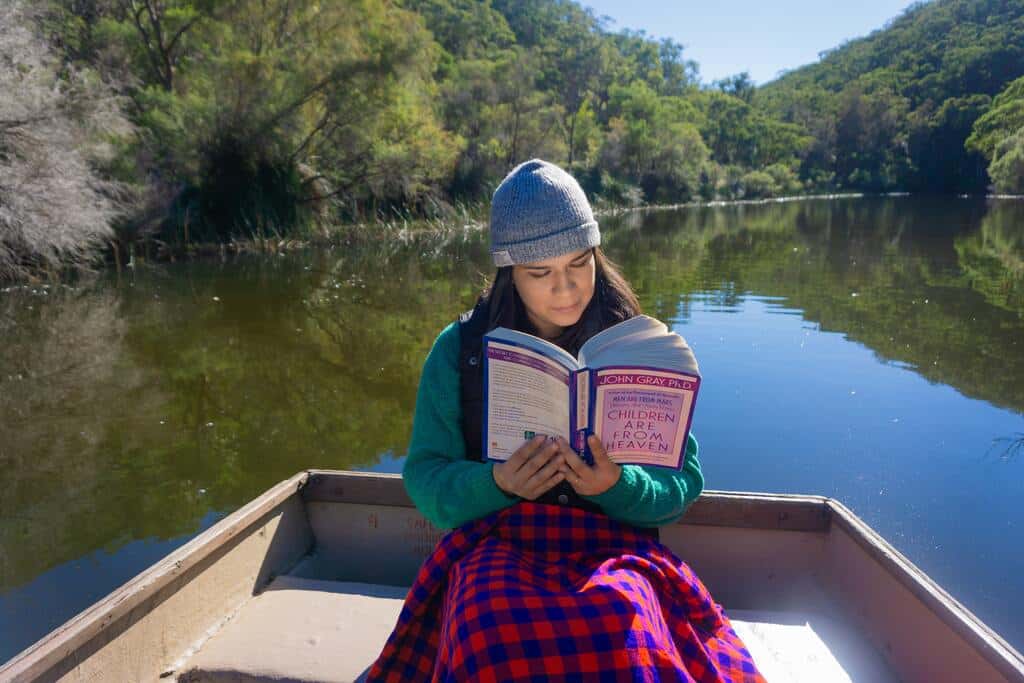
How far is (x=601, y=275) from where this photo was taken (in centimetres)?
167

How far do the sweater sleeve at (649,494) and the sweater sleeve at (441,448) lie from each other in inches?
10.2

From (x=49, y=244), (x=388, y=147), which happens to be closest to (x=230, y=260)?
(x=49, y=244)

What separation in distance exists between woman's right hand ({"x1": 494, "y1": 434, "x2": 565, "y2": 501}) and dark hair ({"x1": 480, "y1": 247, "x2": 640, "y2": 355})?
0.40 m

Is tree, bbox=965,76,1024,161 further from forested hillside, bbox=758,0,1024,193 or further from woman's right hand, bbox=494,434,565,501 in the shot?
woman's right hand, bbox=494,434,565,501

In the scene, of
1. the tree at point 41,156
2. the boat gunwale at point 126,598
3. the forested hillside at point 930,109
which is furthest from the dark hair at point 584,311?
the forested hillside at point 930,109

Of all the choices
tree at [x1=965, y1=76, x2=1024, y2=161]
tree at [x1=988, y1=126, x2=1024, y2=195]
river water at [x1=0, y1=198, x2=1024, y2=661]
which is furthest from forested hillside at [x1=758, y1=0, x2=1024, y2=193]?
river water at [x1=0, y1=198, x2=1024, y2=661]

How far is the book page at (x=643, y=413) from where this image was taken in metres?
1.16

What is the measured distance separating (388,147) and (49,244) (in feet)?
29.3

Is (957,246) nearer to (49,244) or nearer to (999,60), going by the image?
(49,244)

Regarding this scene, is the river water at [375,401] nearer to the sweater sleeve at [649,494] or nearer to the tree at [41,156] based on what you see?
the tree at [41,156]

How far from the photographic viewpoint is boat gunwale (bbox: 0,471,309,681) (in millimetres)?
1425

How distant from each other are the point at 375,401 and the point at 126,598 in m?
3.76

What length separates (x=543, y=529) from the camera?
137 cm

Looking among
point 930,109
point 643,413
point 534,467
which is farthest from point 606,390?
point 930,109
